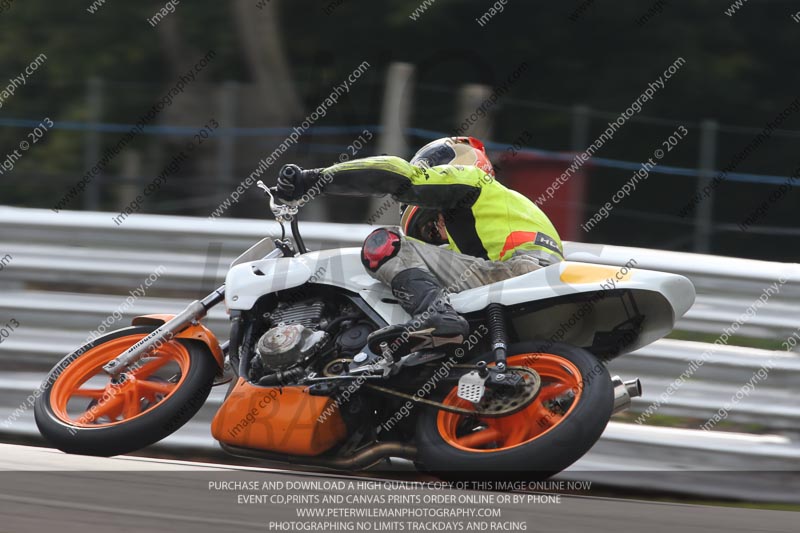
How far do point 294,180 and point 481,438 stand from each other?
1.42 meters

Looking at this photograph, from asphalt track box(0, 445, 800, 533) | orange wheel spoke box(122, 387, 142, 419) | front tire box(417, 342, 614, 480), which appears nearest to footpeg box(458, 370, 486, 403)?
front tire box(417, 342, 614, 480)

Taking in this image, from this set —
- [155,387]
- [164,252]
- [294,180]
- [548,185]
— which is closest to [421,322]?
[294,180]

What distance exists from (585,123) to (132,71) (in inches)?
323

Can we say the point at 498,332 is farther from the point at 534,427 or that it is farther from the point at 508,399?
the point at 534,427

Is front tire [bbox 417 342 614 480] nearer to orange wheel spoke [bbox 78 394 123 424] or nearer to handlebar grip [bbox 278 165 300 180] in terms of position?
handlebar grip [bbox 278 165 300 180]

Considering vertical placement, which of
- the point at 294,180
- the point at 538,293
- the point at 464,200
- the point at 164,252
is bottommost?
the point at 164,252

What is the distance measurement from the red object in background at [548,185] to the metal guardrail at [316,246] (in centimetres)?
Result: 450

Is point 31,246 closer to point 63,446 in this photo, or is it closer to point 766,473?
point 63,446

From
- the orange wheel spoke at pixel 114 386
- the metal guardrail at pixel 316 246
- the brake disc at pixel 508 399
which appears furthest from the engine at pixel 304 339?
the metal guardrail at pixel 316 246

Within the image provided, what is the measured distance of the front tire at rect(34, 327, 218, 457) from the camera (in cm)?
592

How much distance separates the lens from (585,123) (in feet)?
39.9

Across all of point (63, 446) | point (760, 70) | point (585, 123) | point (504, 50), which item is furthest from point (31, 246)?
point (760, 70)

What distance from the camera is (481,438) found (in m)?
5.66

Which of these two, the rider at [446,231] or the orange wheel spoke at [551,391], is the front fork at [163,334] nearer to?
the rider at [446,231]
